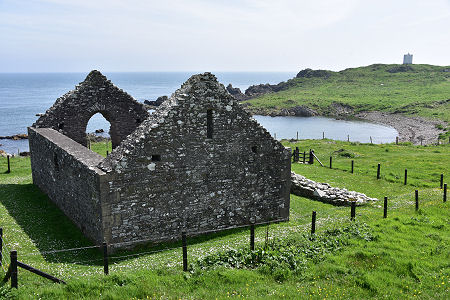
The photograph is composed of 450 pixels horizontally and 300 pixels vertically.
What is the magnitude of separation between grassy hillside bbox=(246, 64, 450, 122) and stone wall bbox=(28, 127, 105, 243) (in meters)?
72.8

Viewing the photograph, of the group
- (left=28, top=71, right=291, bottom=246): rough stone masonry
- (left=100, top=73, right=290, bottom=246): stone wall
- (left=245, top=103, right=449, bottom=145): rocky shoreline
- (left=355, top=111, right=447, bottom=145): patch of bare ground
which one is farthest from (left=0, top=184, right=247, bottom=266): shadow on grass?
(left=355, top=111, right=447, bottom=145): patch of bare ground

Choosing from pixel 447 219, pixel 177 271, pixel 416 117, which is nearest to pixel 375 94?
→ pixel 416 117

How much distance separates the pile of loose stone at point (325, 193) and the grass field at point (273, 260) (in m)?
0.90

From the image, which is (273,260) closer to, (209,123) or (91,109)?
(209,123)

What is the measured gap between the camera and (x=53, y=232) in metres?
15.5

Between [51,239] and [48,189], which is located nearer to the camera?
[51,239]

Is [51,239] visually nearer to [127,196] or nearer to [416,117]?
[127,196]

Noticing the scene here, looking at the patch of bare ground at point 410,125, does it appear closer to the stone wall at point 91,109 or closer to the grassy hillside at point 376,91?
the grassy hillside at point 376,91

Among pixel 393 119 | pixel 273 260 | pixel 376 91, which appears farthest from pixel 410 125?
pixel 273 260

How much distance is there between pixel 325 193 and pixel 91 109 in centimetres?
1427

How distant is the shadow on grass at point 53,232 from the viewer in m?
13.1

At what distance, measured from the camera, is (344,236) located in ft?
42.7

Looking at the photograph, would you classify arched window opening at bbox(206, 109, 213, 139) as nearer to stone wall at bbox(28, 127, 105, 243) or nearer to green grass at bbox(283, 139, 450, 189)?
stone wall at bbox(28, 127, 105, 243)

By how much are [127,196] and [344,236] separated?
780 centimetres
